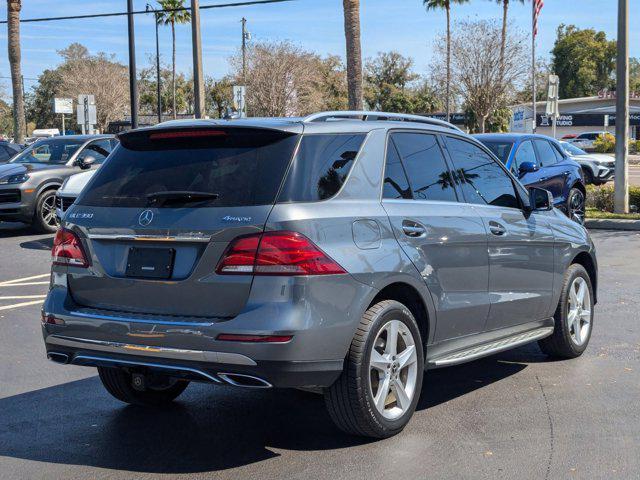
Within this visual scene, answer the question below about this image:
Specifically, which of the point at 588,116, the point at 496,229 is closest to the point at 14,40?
the point at 496,229

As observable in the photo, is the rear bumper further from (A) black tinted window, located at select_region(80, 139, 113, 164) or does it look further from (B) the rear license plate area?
(A) black tinted window, located at select_region(80, 139, 113, 164)

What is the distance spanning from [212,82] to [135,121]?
54579 mm

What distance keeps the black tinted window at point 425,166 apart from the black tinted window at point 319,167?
1.59 ft

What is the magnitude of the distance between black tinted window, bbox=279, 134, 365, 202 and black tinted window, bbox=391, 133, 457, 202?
0.49m

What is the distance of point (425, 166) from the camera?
5.64 m

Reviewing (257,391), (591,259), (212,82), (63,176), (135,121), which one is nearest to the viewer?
(257,391)

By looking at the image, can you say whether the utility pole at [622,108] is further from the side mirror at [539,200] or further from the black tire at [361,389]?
the black tire at [361,389]

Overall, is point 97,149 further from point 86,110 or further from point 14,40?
point 14,40

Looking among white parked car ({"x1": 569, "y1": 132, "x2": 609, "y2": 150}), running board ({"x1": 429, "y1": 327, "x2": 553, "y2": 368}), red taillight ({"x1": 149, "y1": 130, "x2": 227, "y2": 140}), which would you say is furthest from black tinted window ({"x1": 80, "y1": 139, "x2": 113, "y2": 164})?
white parked car ({"x1": 569, "y1": 132, "x2": 609, "y2": 150})

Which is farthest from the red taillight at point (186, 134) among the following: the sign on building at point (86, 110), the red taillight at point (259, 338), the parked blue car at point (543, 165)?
the sign on building at point (86, 110)

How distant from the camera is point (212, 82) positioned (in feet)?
263

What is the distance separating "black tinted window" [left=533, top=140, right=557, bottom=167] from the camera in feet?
49.0

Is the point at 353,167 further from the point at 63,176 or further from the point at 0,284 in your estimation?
the point at 63,176

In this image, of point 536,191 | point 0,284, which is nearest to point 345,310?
point 536,191
